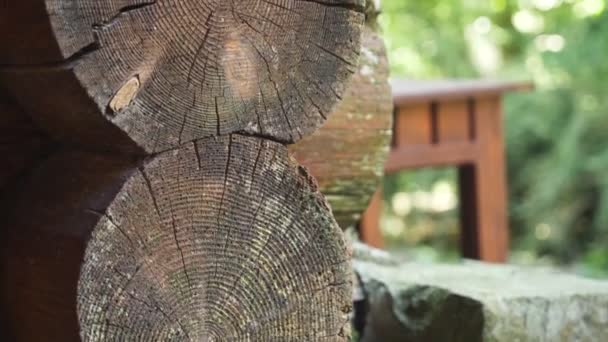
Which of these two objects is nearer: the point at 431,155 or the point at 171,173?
the point at 171,173

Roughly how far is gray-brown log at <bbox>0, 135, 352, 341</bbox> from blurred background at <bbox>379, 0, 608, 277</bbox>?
355 cm

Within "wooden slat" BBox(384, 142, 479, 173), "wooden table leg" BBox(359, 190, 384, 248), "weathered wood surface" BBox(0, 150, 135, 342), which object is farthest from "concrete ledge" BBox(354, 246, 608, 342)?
"wooden slat" BBox(384, 142, 479, 173)

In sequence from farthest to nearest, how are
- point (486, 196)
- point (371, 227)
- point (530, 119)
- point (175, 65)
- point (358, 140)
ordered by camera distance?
point (530, 119) < point (486, 196) < point (371, 227) < point (358, 140) < point (175, 65)

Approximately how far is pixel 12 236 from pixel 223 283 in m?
0.34

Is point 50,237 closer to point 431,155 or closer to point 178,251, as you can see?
point 178,251

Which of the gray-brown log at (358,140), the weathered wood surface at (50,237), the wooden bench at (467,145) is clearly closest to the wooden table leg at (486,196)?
the wooden bench at (467,145)

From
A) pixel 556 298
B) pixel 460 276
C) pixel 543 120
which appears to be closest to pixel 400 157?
pixel 460 276

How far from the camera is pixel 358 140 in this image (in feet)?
6.07

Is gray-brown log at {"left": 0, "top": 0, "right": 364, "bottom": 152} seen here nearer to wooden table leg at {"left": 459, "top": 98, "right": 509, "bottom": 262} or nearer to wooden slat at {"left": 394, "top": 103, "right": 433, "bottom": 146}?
wooden slat at {"left": 394, "top": 103, "right": 433, "bottom": 146}

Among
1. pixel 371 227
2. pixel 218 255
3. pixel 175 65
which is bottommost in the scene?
pixel 371 227

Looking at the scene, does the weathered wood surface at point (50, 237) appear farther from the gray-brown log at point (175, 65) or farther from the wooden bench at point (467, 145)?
the wooden bench at point (467, 145)

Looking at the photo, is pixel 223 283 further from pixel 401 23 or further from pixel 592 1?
pixel 401 23

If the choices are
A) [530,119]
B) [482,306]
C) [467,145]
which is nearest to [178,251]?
[482,306]

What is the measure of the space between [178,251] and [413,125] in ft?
7.65
